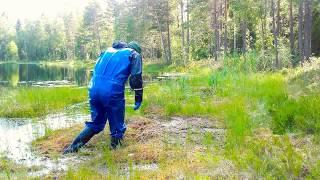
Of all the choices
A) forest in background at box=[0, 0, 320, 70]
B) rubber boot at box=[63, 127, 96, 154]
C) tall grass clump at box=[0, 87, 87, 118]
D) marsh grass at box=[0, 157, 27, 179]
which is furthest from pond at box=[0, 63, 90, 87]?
marsh grass at box=[0, 157, 27, 179]

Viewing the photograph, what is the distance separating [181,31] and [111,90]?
48.0 meters

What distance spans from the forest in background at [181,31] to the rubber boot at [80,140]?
12.3m

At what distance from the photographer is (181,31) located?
54438 mm

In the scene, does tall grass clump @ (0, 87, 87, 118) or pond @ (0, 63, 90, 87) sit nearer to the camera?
tall grass clump @ (0, 87, 87, 118)

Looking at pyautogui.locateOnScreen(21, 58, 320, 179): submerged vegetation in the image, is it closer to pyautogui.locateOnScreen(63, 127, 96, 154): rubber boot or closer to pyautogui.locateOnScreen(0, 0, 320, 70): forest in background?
pyautogui.locateOnScreen(63, 127, 96, 154): rubber boot

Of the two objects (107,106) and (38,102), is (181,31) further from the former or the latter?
(107,106)

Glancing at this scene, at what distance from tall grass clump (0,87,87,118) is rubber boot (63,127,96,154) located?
4752 millimetres

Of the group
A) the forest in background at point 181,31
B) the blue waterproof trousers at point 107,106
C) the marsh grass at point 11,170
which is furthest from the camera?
the forest in background at point 181,31

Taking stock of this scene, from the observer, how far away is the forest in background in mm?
27875

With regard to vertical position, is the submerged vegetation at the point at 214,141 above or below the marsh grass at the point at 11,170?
above

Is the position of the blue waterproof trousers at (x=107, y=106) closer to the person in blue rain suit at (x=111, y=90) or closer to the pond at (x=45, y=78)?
the person in blue rain suit at (x=111, y=90)

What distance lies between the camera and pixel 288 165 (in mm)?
4828

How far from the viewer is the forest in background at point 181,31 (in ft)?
91.5

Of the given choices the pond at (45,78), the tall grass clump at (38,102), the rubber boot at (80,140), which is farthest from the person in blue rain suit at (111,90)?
the pond at (45,78)
